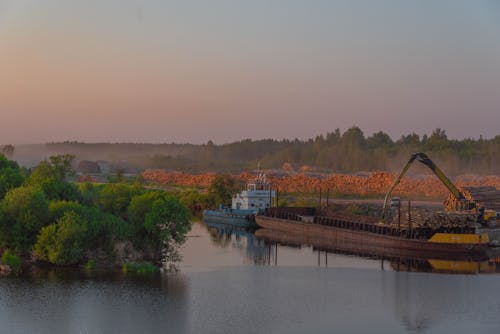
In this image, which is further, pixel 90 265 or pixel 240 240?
pixel 240 240

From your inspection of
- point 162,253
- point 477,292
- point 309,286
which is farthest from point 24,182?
point 477,292

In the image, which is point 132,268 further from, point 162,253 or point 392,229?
point 392,229

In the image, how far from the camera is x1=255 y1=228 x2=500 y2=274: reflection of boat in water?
45375 millimetres

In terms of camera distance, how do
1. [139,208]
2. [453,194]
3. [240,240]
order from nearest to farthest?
[139,208], [240,240], [453,194]

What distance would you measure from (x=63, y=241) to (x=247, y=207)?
39322 millimetres

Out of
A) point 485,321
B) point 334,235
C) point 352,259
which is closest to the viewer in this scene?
point 485,321

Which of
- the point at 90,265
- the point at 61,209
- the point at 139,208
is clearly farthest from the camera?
the point at 139,208

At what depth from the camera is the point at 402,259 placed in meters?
49.4

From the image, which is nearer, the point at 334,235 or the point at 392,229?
the point at 392,229

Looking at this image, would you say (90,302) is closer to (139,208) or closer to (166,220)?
(166,220)

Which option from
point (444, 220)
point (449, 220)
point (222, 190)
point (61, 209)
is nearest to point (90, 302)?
point (61, 209)

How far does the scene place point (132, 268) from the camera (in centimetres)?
4009

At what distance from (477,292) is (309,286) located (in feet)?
26.8

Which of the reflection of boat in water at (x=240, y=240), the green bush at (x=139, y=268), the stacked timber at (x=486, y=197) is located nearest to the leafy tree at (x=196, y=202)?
the reflection of boat in water at (x=240, y=240)
